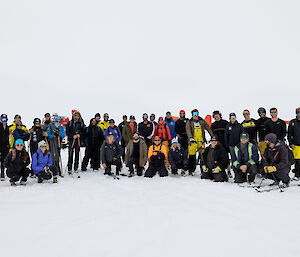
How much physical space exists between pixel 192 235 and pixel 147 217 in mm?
1047

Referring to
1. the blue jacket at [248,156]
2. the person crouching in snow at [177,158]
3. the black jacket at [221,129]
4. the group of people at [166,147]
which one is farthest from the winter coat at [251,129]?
the person crouching in snow at [177,158]

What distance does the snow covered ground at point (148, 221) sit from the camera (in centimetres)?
358

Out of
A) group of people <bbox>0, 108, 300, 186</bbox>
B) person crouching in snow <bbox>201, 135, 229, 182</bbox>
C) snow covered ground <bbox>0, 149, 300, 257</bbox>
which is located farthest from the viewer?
person crouching in snow <bbox>201, 135, 229, 182</bbox>

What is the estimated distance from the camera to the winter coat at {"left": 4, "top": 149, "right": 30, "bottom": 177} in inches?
293

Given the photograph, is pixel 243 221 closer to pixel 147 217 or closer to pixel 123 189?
pixel 147 217

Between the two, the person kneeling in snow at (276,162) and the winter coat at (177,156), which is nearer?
the person kneeling in snow at (276,162)

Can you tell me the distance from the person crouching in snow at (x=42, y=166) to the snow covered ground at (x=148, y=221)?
24.9 inches

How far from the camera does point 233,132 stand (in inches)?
329

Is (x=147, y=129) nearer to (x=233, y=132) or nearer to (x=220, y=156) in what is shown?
(x=220, y=156)

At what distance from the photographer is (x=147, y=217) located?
474 cm

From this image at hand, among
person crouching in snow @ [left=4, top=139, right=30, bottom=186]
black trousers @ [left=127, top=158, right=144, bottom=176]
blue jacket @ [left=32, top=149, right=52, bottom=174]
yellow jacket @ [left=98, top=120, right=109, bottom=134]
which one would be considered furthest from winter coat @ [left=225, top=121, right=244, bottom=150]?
person crouching in snow @ [left=4, top=139, right=30, bottom=186]

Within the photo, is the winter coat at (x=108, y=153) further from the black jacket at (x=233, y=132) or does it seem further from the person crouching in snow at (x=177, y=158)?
the black jacket at (x=233, y=132)

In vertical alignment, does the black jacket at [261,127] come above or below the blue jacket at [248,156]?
above

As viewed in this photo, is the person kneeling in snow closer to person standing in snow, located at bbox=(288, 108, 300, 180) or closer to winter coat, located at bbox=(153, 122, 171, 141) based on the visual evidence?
person standing in snow, located at bbox=(288, 108, 300, 180)
